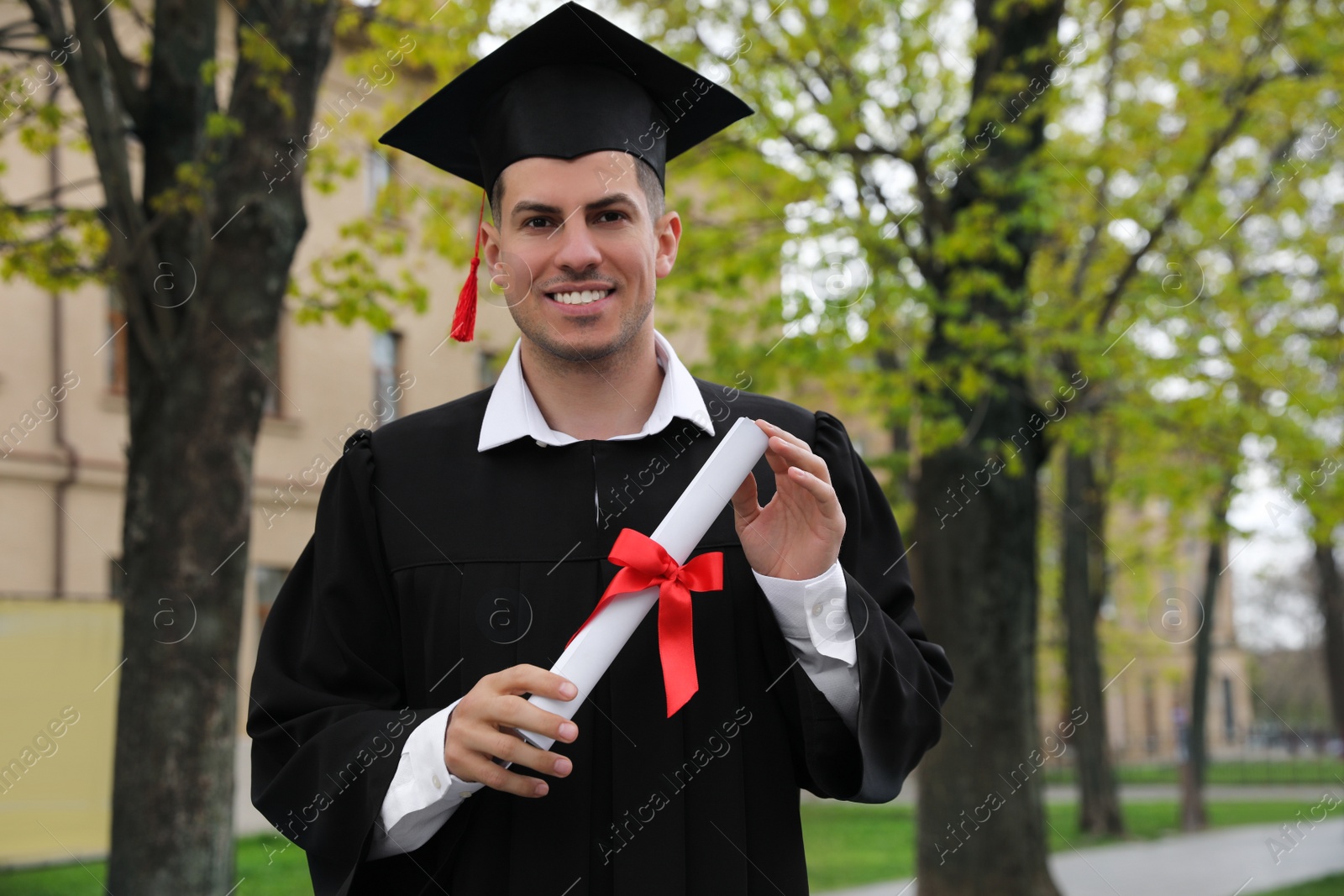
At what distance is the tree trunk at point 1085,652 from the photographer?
712 inches

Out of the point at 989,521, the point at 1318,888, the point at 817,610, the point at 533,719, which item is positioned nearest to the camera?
the point at 533,719

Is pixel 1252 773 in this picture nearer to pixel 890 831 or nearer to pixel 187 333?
pixel 890 831

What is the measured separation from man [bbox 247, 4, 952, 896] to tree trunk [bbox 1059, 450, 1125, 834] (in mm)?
16161

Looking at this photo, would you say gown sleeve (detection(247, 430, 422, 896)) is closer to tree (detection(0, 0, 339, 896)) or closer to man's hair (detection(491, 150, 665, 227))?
man's hair (detection(491, 150, 665, 227))

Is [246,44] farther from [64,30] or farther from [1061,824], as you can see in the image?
[1061,824]

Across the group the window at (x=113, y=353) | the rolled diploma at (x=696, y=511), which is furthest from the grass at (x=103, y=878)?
the rolled diploma at (x=696, y=511)

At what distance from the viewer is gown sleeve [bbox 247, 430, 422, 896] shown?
2100 mm

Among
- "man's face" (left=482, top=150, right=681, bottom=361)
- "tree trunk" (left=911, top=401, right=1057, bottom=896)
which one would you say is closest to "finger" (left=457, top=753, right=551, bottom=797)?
"man's face" (left=482, top=150, right=681, bottom=361)

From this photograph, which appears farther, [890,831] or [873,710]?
[890,831]

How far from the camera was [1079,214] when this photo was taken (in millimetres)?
12648

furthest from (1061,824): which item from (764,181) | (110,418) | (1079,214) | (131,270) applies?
(131,270)

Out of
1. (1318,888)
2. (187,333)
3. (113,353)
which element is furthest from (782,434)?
(113,353)

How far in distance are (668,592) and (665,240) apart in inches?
28.8

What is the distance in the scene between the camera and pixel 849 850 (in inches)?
663
